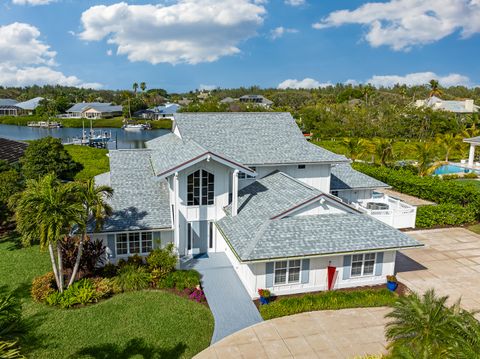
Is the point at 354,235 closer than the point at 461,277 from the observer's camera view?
Yes

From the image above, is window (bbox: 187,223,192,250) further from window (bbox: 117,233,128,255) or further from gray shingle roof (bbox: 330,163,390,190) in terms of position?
gray shingle roof (bbox: 330,163,390,190)

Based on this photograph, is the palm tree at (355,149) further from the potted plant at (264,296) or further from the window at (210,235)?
the potted plant at (264,296)

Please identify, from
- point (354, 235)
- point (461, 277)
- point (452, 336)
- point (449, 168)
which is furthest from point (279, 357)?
point (449, 168)

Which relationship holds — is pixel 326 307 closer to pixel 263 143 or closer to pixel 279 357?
pixel 279 357

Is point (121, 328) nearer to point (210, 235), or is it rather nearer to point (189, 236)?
point (189, 236)

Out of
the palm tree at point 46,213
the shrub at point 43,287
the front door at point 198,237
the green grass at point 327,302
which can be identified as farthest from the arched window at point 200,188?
the shrub at point 43,287

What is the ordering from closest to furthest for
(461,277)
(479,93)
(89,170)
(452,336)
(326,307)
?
(452,336), (326,307), (461,277), (89,170), (479,93)

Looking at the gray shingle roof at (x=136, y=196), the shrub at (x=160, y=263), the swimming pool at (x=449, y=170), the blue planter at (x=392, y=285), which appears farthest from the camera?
the swimming pool at (x=449, y=170)
